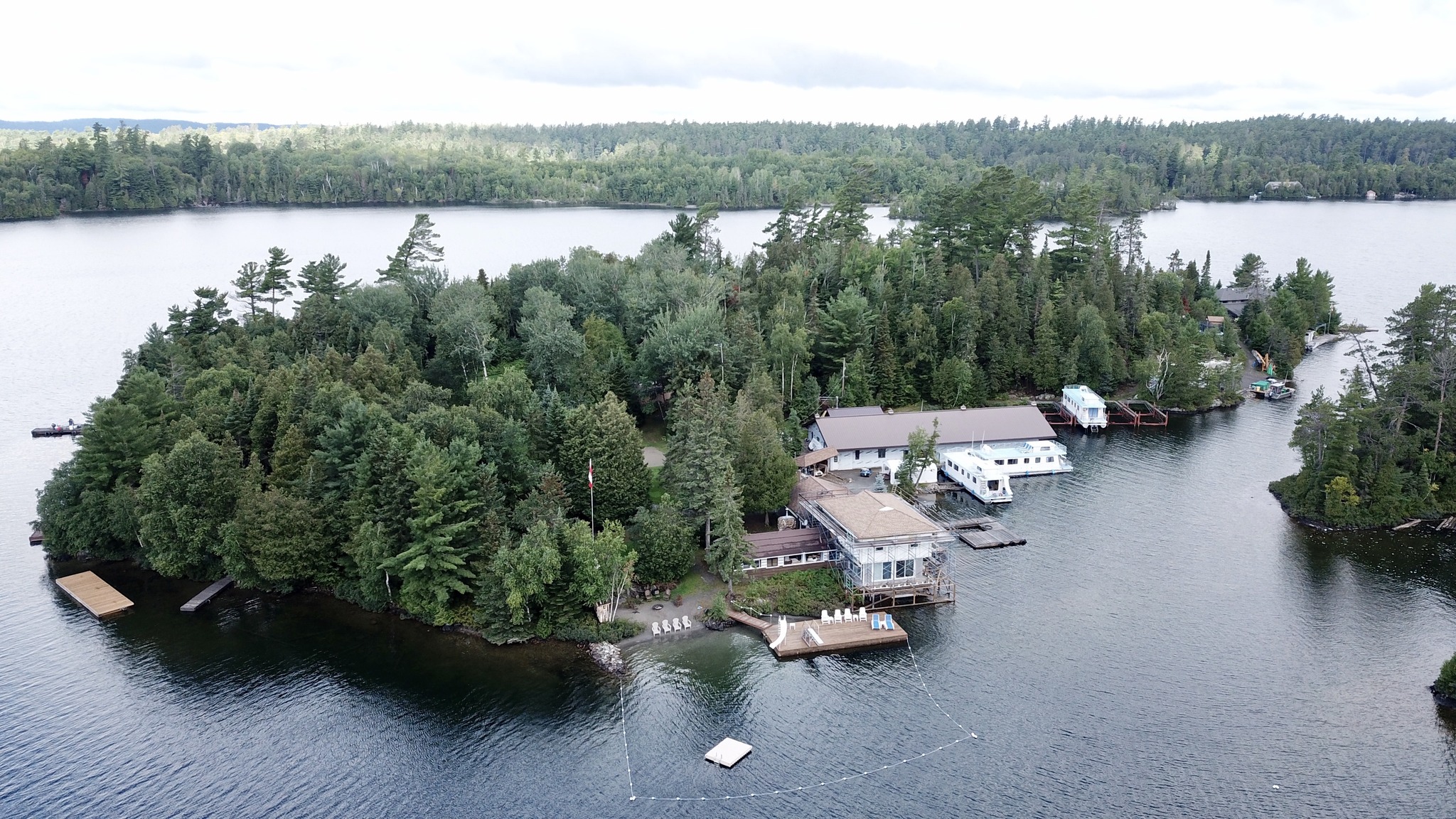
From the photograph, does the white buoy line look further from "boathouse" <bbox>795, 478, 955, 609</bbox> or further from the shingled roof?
the shingled roof

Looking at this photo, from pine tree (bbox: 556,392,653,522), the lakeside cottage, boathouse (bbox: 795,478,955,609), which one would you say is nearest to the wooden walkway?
A: the lakeside cottage

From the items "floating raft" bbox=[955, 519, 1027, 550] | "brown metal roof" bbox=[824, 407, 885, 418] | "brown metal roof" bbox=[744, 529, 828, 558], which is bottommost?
"floating raft" bbox=[955, 519, 1027, 550]

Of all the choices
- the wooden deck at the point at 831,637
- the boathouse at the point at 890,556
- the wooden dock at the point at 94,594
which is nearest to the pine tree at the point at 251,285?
the wooden dock at the point at 94,594

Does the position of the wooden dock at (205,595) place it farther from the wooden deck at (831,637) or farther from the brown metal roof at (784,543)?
the wooden deck at (831,637)

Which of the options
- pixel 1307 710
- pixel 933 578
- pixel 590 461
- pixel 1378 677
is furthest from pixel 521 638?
pixel 1378 677

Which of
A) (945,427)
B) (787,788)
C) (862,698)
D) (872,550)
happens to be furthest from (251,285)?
(787,788)

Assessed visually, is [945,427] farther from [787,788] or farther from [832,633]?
[787,788]

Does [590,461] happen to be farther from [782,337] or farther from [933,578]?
[782,337]
